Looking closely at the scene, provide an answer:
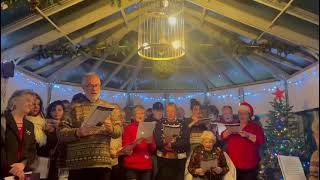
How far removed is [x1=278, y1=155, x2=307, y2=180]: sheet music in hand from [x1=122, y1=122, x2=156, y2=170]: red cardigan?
3.64ft

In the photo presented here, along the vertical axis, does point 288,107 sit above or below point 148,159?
above

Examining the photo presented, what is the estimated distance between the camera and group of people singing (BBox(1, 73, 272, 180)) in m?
2.17

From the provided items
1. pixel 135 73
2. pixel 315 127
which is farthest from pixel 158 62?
pixel 315 127

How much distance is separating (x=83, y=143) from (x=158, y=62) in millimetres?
2228

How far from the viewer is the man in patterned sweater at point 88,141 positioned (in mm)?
2158

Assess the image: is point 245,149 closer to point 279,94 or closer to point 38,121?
point 38,121

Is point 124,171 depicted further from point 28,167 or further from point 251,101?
point 251,101

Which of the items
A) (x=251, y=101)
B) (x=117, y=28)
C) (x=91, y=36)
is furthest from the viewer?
(x=251, y=101)

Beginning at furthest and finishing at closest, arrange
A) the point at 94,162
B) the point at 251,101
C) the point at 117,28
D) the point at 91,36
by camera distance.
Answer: the point at 251,101
the point at 117,28
the point at 91,36
the point at 94,162

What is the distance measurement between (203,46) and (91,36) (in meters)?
1.55

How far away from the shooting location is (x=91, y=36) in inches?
177

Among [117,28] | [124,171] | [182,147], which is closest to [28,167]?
[124,171]

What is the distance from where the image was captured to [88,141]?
219cm

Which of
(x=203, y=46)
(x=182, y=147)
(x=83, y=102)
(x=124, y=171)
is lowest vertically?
(x=124, y=171)
